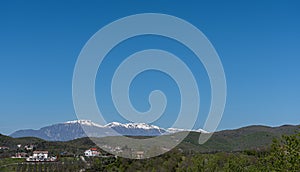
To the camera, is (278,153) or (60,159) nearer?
(278,153)

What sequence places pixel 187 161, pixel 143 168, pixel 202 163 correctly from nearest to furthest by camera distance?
pixel 202 163, pixel 187 161, pixel 143 168

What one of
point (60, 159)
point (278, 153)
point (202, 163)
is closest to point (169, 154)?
point (202, 163)

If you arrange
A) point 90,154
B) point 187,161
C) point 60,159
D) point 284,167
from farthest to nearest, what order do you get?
point 90,154
point 60,159
point 187,161
point 284,167

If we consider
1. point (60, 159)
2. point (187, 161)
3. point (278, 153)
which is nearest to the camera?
point (278, 153)

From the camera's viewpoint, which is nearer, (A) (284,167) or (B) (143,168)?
(A) (284,167)

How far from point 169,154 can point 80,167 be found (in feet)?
149

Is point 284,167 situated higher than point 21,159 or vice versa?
point 21,159

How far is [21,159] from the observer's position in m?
156

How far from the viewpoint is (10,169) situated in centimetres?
12712

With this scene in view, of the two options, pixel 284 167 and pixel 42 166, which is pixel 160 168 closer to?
pixel 284 167

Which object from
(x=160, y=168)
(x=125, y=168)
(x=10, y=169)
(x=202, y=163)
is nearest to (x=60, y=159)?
(x=10, y=169)

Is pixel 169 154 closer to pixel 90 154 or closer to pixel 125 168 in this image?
pixel 125 168

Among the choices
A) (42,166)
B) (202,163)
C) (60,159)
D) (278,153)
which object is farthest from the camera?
(60,159)

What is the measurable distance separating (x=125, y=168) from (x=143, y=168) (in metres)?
6.06
